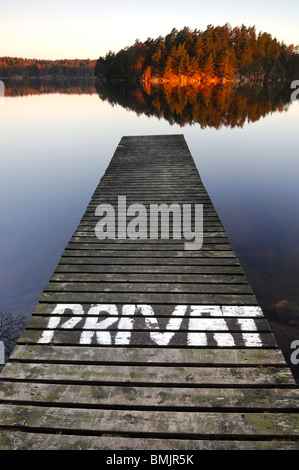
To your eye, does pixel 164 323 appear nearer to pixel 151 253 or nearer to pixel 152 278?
pixel 152 278

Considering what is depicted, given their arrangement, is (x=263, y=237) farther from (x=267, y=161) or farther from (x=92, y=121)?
(x=92, y=121)

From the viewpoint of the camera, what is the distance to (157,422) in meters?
2.52

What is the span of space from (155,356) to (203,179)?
11.6 m

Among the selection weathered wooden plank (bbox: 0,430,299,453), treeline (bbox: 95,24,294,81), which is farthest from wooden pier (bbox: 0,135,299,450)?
treeline (bbox: 95,24,294,81)

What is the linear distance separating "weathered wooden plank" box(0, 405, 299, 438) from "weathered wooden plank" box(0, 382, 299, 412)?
63 millimetres

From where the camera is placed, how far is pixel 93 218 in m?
6.66

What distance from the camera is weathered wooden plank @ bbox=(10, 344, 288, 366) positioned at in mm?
3072

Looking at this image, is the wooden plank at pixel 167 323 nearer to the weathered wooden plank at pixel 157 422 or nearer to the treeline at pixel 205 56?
the weathered wooden plank at pixel 157 422

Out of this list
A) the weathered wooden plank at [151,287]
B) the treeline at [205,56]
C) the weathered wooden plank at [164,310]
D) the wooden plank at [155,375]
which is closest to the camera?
the wooden plank at [155,375]

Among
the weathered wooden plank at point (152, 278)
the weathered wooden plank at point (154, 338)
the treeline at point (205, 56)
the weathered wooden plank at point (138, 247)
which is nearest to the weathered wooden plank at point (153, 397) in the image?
the weathered wooden plank at point (154, 338)

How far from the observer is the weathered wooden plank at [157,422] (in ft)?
8.01

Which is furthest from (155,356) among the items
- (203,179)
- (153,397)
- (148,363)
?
(203,179)

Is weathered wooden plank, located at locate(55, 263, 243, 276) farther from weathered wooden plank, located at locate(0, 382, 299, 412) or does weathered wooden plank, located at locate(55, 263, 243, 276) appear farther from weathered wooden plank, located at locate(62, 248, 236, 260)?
weathered wooden plank, located at locate(0, 382, 299, 412)
